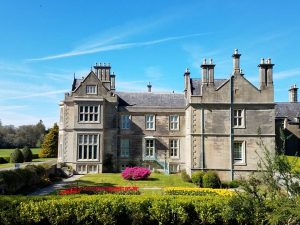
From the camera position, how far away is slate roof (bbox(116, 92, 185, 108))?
36.4 meters

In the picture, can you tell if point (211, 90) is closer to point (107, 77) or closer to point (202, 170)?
point (202, 170)

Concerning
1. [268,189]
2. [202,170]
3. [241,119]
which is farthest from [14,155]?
[268,189]

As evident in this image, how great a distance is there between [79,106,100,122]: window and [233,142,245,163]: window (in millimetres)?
13123

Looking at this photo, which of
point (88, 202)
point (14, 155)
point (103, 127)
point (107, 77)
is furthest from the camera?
point (14, 155)

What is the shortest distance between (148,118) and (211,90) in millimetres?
8115

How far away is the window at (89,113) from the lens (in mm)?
33438

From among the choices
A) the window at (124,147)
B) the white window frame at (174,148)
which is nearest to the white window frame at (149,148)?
the white window frame at (174,148)

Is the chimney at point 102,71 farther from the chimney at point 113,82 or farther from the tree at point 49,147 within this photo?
the tree at point 49,147

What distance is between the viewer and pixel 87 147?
3319cm

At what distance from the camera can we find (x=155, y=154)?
115ft

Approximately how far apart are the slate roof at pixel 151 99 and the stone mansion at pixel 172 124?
10cm

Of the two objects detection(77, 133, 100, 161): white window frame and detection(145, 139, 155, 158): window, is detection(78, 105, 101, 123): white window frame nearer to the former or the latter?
detection(77, 133, 100, 161): white window frame

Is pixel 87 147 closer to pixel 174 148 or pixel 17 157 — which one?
pixel 174 148

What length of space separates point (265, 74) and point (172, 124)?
10.3m
